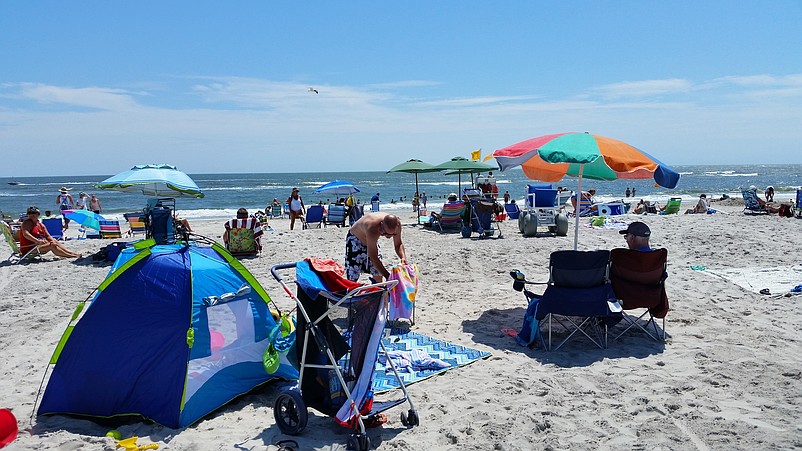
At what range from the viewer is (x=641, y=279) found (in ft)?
17.7

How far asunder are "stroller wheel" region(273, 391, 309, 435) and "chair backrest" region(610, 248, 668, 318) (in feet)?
11.3

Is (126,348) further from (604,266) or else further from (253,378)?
(604,266)

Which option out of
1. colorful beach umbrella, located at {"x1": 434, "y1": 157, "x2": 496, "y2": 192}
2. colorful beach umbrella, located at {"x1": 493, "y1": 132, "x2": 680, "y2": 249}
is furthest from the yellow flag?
colorful beach umbrella, located at {"x1": 493, "y1": 132, "x2": 680, "y2": 249}

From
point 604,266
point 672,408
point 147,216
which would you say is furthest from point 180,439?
point 147,216

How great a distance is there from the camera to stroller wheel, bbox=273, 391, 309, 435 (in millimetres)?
3631

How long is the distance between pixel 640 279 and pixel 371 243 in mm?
2771

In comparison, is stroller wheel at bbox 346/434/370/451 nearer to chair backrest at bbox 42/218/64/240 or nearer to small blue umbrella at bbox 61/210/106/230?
small blue umbrella at bbox 61/210/106/230

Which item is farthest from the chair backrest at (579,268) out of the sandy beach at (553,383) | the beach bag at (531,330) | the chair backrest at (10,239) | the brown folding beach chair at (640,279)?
the chair backrest at (10,239)

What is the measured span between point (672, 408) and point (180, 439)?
11.7 ft

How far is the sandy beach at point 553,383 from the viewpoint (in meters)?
3.61

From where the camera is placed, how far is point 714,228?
11805 mm

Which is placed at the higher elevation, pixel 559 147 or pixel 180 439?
pixel 559 147

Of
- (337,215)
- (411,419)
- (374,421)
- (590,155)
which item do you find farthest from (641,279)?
(337,215)

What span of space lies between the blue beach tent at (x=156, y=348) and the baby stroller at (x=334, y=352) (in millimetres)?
723
